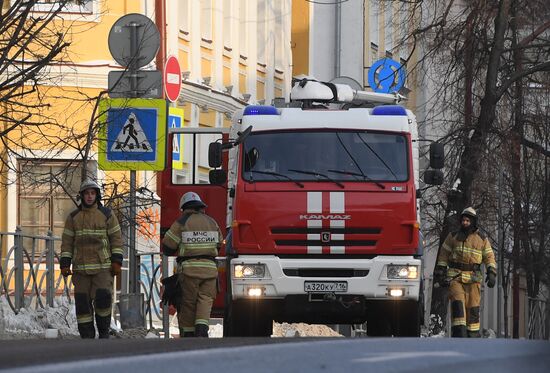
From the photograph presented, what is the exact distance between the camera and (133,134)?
62.5 feet

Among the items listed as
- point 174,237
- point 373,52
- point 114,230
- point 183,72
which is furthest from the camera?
point 373,52

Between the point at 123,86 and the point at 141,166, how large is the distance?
3.58ft

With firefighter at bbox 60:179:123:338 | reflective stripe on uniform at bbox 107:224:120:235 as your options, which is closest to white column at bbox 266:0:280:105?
firefighter at bbox 60:179:123:338

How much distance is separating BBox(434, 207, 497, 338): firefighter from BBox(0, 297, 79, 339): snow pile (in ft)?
15.3

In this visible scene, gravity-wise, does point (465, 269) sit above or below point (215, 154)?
below

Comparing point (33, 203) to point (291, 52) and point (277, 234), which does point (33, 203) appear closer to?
point (277, 234)

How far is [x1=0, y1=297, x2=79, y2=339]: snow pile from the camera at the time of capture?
19.7 metres

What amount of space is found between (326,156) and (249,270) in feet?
4.83

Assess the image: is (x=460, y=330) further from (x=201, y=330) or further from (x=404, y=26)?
(x=404, y=26)

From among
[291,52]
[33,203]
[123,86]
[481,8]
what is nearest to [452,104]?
[481,8]

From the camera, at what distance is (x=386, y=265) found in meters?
18.2

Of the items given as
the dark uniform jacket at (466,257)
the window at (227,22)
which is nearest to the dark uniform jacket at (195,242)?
the dark uniform jacket at (466,257)

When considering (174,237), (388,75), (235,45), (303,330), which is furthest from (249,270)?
(235,45)

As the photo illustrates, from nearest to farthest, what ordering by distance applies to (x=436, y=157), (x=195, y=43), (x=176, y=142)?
(x=436, y=157) → (x=176, y=142) → (x=195, y=43)
